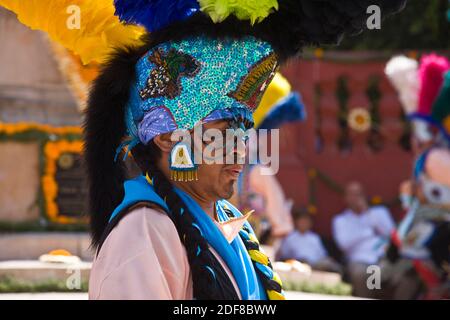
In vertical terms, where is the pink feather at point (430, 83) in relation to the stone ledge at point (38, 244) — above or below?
above

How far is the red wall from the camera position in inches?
454

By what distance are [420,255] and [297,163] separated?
332 centimetres

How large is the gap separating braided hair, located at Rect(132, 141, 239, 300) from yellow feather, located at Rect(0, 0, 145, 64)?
476 mm

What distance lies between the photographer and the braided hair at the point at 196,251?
8.50ft

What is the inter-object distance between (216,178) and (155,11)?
515mm

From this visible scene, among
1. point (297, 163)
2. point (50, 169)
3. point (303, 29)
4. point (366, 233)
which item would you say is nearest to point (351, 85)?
point (297, 163)

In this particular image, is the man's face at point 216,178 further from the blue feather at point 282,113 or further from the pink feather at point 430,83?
the pink feather at point 430,83

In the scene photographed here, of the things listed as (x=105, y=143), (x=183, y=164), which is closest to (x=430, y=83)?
(x=105, y=143)

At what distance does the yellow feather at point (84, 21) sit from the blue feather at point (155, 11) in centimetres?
14

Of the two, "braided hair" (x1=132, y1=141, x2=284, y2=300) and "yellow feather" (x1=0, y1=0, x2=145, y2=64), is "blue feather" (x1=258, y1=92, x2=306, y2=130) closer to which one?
"yellow feather" (x1=0, y1=0, x2=145, y2=64)

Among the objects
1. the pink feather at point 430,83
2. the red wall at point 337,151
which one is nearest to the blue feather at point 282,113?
the pink feather at point 430,83

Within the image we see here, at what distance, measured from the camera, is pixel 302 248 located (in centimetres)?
1044

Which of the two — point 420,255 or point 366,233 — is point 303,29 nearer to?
point 420,255

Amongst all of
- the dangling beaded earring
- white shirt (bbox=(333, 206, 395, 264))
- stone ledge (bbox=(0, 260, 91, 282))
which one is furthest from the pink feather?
the dangling beaded earring
